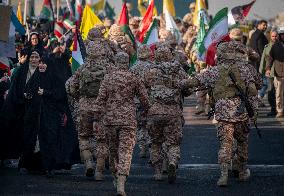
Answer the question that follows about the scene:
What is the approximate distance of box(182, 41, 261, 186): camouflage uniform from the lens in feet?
54.6

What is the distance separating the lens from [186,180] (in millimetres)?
17250

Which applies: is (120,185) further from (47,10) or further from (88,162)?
(47,10)

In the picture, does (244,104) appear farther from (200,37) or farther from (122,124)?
(200,37)

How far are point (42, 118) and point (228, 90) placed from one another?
114 inches

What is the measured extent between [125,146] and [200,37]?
1256 cm

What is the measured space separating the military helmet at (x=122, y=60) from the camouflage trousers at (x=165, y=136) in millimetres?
1453

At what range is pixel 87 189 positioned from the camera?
53.0 ft

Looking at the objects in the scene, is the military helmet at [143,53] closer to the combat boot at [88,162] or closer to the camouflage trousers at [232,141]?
the combat boot at [88,162]

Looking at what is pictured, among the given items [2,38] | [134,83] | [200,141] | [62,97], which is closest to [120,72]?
[134,83]

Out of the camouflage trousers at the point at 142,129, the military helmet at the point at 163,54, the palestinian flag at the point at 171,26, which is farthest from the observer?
the palestinian flag at the point at 171,26

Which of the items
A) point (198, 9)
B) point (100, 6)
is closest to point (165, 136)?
point (198, 9)

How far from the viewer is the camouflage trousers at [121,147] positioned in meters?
15.5

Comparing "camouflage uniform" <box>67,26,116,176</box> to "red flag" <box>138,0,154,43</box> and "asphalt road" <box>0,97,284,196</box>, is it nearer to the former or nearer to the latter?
"asphalt road" <box>0,97,284,196</box>

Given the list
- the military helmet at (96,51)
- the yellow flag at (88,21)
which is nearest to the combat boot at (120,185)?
the military helmet at (96,51)
